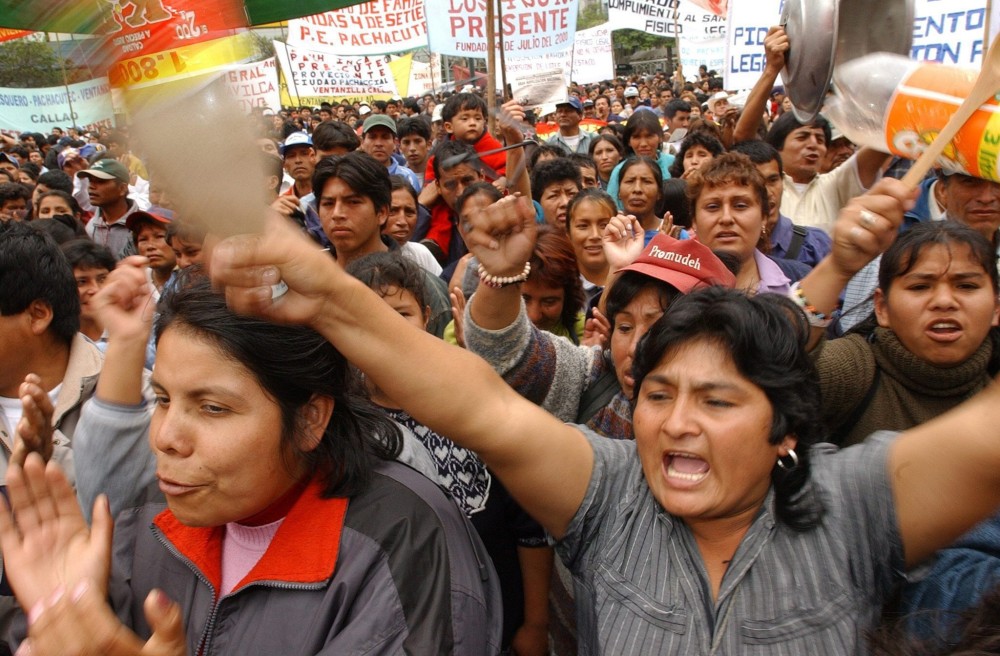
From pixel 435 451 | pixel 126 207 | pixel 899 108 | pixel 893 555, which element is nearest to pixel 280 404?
pixel 435 451

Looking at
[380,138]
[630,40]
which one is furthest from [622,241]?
[630,40]

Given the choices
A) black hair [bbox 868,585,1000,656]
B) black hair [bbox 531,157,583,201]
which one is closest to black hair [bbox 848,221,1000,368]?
black hair [bbox 868,585,1000,656]

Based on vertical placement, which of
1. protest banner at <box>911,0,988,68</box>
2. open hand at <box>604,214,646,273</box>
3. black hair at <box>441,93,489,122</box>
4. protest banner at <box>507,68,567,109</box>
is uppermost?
protest banner at <box>911,0,988,68</box>

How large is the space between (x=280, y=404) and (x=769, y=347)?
2.92 feet

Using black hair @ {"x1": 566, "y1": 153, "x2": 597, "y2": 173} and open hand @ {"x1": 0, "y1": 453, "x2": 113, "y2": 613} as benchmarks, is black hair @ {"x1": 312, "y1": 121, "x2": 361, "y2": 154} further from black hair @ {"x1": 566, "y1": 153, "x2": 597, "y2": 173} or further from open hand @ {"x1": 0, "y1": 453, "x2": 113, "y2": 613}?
open hand @ {"x1": 0, "y1": 453, "x2": 113, "y2": 613}

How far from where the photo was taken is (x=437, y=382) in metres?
1.27

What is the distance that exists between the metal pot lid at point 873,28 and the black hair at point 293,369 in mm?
1484

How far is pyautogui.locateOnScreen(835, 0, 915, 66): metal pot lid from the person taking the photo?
6.42ft

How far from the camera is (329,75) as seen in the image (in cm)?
1178

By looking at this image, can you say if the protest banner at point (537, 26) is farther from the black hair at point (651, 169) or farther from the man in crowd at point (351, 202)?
the man in crowd at point (351, 202)

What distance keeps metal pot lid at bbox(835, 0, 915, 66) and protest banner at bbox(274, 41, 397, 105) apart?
33.7 ft

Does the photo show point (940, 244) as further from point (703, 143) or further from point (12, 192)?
point (12, 192)

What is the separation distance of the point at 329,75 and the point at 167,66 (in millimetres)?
11595

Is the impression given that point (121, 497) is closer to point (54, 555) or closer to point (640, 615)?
point (54, 555)
